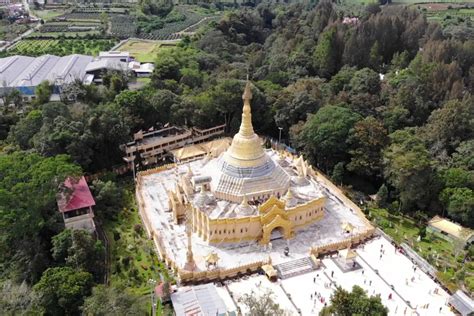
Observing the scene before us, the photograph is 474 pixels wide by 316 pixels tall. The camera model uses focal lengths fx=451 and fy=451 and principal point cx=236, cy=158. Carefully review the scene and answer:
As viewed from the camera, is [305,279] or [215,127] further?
[215,127]

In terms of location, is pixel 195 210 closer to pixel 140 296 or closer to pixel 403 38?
pixel 140 296

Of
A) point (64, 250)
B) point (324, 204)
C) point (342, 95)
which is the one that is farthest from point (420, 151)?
point (64, 250)

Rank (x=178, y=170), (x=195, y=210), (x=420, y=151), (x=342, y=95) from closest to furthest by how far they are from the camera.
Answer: (x=195, y=210) < (x=420, y=151) < (x=178, y=170) < (x=342, y=95)

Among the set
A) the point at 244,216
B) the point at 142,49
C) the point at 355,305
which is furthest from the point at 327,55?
the point at 355,305

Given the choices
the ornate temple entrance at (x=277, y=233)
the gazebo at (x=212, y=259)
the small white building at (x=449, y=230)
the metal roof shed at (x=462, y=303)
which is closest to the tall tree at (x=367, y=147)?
the small white building at (x=449, y=230)

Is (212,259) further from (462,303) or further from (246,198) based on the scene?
(462,303)

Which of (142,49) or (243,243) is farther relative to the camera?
(142,49)
